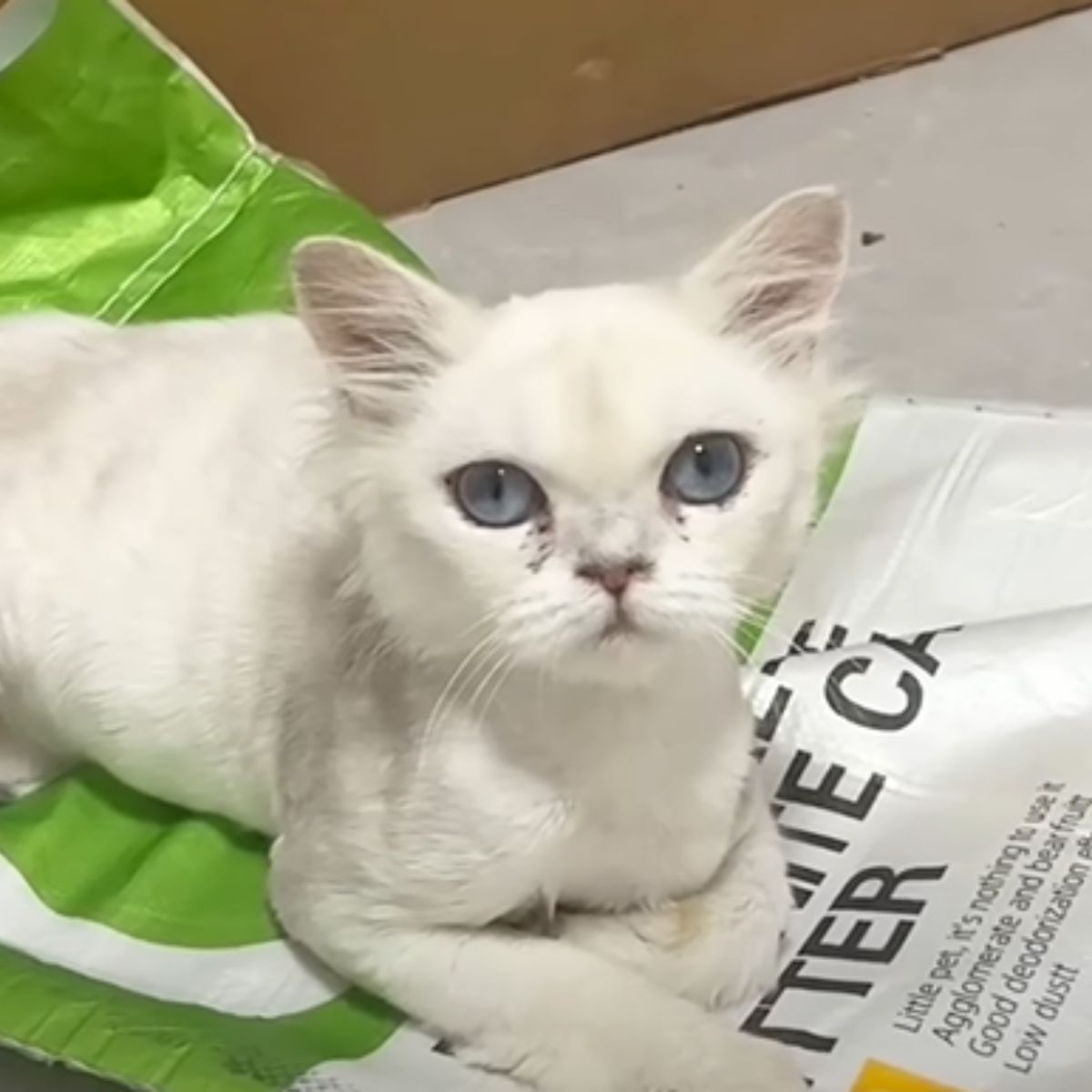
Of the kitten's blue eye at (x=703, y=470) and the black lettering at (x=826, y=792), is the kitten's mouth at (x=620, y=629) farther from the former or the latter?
the black lettering at (x=826, y=792)

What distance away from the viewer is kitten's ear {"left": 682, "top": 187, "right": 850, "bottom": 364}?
3.09 feet

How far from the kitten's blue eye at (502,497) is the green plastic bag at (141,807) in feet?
1.03

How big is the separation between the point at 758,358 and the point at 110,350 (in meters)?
0.45

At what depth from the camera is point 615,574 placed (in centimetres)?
84

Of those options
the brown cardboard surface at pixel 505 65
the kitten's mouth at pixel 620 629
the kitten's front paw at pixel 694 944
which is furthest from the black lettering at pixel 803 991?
the brown cardboard surface at pixel 505 65

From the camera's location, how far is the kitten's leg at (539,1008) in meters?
1.00

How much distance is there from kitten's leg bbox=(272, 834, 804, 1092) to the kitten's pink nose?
10.2 inches

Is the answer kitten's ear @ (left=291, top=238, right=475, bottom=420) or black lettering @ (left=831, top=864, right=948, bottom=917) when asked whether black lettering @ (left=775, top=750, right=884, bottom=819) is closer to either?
black lettering @ (left=831, top=864, right=948, bottom=917)

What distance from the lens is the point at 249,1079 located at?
1007 mm

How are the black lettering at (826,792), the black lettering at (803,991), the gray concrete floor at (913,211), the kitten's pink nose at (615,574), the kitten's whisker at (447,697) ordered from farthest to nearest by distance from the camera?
1. the gray concrete floor at (913,211)
2. the black lettering at (826,792)
3. the black lettering at (803,991)
4. the kitten's whisker at (447,697)
5. the kitten's pink nose at (615,574)

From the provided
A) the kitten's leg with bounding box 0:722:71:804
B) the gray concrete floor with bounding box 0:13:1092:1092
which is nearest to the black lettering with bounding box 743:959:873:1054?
the kitten's leg with bounding box 0:722:71:804

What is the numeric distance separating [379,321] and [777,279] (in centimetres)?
18

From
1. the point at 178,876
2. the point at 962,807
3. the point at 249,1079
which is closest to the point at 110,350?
the point at 178,876

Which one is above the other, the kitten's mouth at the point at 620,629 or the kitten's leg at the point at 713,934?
the kitten's mouth at the point at 620,629
